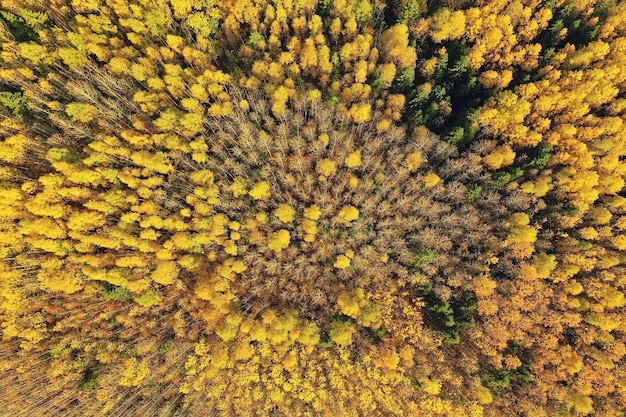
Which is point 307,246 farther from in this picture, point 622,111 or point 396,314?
point 622,111

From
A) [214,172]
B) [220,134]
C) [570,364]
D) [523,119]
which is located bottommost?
[570,364]

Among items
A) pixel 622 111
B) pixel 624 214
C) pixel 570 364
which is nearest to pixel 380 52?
pixel 622 111

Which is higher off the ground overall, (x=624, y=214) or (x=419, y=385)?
(x=624, y=214)

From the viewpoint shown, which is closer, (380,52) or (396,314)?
(396,314)

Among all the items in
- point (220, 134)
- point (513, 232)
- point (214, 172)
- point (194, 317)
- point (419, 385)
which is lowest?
point (419, 385)

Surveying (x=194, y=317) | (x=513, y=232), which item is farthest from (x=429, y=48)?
(x=194, y=317)

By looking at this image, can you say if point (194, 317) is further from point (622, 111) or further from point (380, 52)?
point (622, 111)
